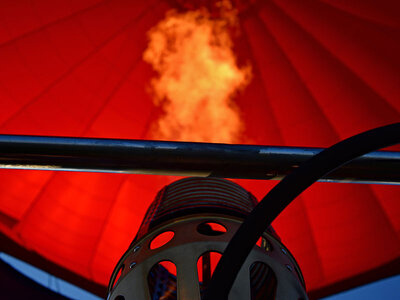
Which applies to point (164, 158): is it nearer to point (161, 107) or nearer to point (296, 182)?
point (296, 182)

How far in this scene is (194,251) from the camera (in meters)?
0.67

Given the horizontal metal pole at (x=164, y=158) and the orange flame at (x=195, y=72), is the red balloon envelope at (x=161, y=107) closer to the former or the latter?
the orange flame at (x=195, y=72)

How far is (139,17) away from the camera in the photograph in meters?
3.47

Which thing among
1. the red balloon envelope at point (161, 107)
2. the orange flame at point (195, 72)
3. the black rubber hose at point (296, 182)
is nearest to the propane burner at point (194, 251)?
the black rubber hose at point (296, 182)

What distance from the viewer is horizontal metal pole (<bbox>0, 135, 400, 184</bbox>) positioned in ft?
1.61

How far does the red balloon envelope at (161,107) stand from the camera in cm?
316

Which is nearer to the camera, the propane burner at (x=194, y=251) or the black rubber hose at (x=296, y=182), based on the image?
the black rubber hose at (x=296, y=182)

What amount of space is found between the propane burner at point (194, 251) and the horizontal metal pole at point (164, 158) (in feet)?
0.69

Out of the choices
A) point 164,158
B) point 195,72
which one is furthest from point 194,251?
point 195,72

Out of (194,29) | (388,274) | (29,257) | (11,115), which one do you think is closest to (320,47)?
(194,29)

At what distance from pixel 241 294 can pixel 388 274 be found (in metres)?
3.17

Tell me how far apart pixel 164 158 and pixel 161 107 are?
3051mm

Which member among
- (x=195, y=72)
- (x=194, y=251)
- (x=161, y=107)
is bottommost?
(x=194, y=251)

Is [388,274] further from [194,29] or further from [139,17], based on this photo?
[139,17]
